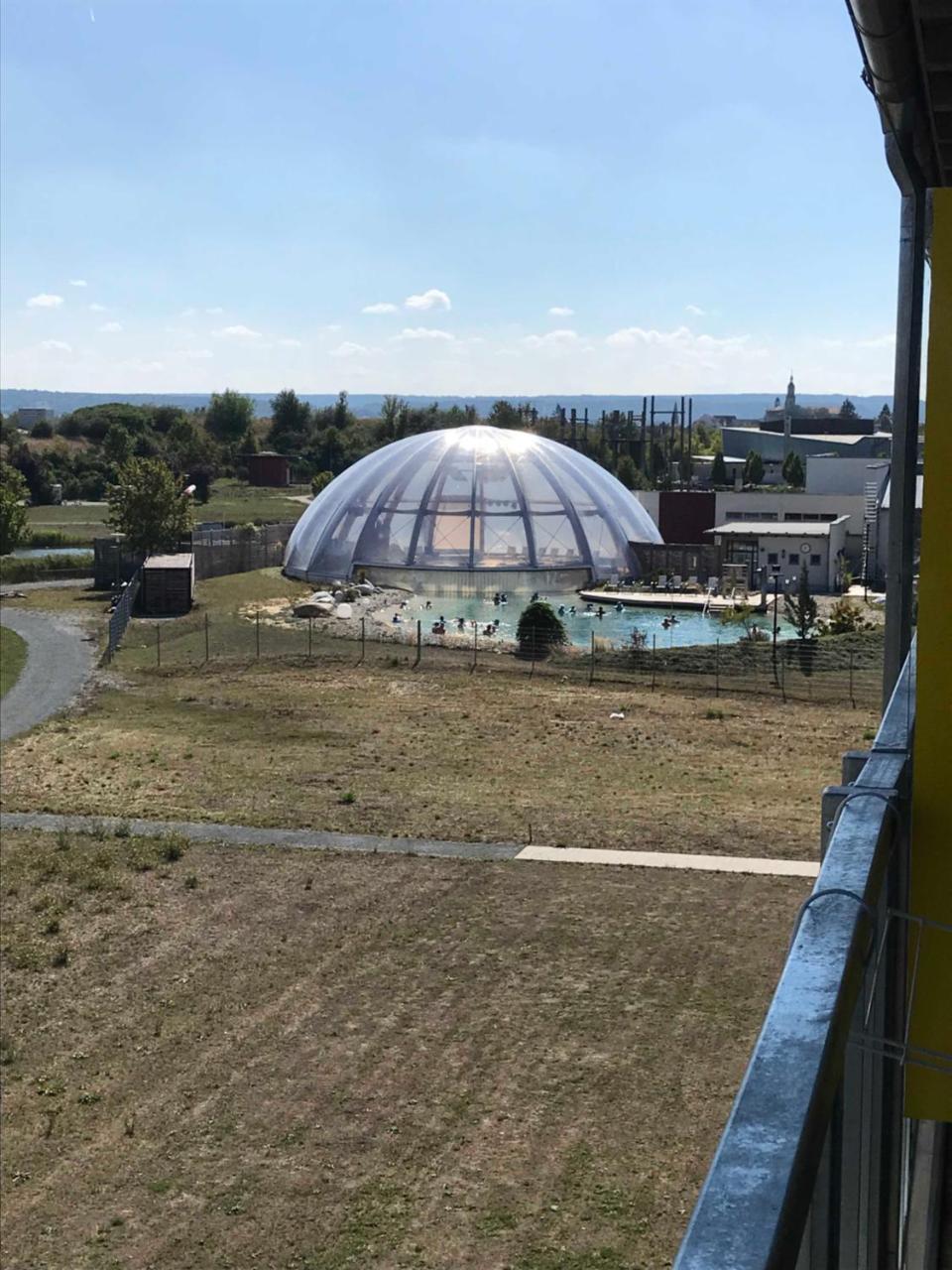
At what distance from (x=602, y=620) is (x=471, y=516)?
849 centimetres

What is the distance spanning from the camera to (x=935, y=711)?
12.2ft

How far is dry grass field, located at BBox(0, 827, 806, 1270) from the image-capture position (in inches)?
414

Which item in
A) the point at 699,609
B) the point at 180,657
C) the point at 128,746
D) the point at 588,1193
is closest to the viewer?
the point at 588,1193

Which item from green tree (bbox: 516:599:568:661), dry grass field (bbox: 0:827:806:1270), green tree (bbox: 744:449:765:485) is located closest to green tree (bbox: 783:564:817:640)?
green tree (bbox: 516:599:568:661)

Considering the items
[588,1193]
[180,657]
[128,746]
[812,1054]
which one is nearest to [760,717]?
[128,746]

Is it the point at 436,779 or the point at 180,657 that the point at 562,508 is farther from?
the point at 436,779

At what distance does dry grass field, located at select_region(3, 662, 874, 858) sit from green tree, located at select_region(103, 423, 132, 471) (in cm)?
6210

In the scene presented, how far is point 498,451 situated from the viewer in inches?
2035

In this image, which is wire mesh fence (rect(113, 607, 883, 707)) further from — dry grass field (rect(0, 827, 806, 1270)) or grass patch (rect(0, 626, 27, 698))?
dry grass field (rect(0, 827, 806, 1270))

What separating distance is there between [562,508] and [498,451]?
3.69m

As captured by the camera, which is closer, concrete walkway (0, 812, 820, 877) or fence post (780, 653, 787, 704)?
concrete walkway (0, 812, 820, 877)

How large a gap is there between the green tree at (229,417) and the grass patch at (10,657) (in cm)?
7706

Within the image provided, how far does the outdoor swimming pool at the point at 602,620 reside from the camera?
38.9m

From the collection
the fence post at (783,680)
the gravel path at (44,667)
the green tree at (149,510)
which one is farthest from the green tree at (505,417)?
the fence post at (783,680)
